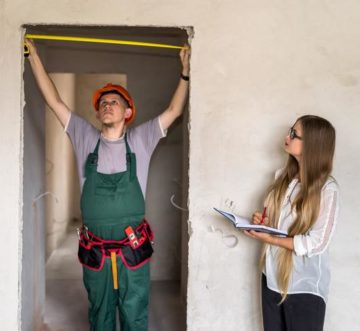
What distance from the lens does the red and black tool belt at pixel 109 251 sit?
8.04 ft

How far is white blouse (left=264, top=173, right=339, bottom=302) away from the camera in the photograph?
2.04 meters

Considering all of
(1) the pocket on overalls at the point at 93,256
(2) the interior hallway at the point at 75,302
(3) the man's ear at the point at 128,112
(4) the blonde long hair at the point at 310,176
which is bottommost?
(2) the interior hallway at the point at 75,302

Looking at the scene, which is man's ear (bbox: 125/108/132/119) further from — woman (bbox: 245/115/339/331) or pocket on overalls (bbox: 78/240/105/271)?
woman (bbox: 245/115/339/331)

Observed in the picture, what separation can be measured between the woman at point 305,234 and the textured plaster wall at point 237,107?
0.26 meters

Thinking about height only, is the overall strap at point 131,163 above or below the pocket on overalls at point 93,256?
above

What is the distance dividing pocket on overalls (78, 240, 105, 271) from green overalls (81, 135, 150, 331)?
3 cm

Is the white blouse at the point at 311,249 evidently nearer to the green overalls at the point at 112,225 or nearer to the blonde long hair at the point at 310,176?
the blonde long hair at the point at 310,176

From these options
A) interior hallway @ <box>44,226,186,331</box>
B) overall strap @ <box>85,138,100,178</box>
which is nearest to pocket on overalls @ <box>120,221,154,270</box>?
overall strap @ <box>85,138,100,178</box>

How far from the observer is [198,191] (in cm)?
240

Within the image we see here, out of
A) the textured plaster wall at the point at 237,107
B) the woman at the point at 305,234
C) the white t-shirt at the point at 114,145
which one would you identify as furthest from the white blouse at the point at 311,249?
the white t-shirt at the point at 114,145

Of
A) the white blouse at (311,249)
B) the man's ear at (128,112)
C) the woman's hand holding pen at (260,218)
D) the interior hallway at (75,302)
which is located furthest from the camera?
the interior hallway at (75,302)

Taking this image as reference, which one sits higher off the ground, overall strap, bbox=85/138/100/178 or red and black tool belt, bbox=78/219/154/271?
overall strap, bbox=85/138/100/178

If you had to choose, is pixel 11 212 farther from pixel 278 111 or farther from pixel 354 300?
pixel 354 300

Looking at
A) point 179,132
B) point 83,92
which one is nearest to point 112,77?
point 83,92
